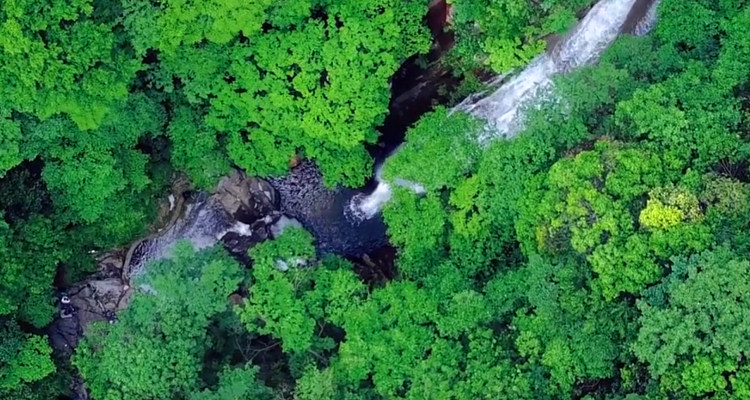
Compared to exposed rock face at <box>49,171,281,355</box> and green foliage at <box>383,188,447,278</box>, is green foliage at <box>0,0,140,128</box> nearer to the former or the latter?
exposed rock face at <box>49,171,281,355</box>

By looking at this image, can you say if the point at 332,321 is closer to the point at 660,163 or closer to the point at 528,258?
the point at 528,258

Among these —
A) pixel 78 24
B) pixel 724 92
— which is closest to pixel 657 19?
pixel 724 92

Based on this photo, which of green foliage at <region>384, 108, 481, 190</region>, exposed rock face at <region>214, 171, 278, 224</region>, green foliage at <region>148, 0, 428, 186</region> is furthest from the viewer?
exposed rock face at <region>214, 171, 278, 224</region>

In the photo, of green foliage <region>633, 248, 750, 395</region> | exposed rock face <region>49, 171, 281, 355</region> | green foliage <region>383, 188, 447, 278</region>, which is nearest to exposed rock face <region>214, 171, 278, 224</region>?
exposed rock face <region>49, 171, 281, 355</region>

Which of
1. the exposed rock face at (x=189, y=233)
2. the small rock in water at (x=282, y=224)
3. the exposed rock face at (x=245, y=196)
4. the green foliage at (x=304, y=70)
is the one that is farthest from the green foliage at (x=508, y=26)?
the exposed rock face at (x=189, y=233)

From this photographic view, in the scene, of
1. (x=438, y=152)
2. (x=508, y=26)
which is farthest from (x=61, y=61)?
(x=508, y=26)

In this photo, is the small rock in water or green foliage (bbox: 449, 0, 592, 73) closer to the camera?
green foliage (bbox: 449, 0, 592, 73)
